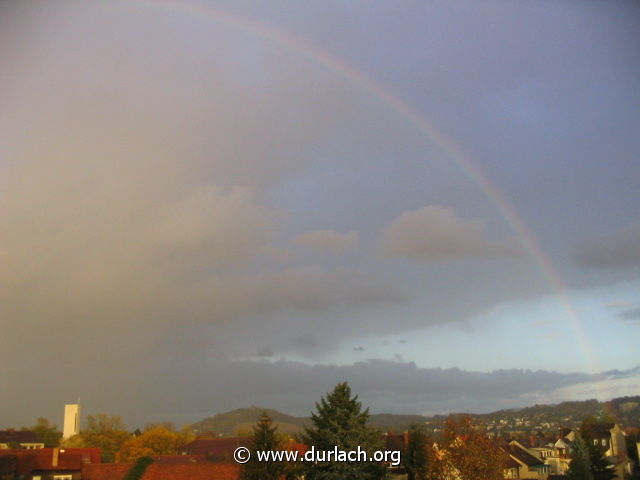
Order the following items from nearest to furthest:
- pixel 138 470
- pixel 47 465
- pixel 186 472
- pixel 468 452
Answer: pixel 468 452 → pixel 186 472 → pixel 138 470 → pixel 47 465

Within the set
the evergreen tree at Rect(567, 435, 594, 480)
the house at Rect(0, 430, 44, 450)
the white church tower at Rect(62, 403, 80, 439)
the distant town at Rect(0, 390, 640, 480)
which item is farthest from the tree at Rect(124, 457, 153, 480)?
the white church tower at Rect(62, 403, 80, 439)

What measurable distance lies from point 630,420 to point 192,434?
89.0m

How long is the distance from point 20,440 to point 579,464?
340 feet

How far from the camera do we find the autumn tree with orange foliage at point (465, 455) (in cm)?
4388

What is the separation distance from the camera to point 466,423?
45.8 metres

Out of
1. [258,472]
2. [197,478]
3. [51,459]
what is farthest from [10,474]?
[258,472]

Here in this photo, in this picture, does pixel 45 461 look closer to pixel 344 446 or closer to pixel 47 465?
pixel 47 465

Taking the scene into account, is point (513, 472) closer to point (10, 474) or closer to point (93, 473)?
point (93, 473)

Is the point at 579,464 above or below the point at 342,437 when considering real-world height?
below

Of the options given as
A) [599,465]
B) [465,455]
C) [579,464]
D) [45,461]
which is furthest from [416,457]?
[45,461]

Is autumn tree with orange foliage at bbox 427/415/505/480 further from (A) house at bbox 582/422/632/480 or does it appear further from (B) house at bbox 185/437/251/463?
(A) house at bbox 582/422/632/480

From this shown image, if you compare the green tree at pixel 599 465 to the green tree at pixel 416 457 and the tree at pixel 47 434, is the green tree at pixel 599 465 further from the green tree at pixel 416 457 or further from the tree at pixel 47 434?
the tree at pixel 47 434

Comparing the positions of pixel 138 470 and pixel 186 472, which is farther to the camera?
pixel 138 470

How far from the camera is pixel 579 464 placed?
65.2 meters
